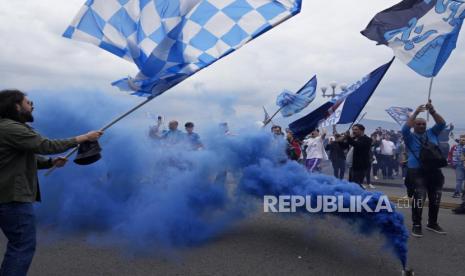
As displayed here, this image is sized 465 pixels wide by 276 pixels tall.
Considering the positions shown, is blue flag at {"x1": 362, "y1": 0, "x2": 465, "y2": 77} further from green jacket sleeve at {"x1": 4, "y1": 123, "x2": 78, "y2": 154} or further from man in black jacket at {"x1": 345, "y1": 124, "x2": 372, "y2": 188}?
green jacket sleeve at {"x1": 4, "y1": 123, "x2": 78, "y2": 154}

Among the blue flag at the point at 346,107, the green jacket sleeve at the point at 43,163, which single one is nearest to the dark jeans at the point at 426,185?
the blue flag at the point at 346,107

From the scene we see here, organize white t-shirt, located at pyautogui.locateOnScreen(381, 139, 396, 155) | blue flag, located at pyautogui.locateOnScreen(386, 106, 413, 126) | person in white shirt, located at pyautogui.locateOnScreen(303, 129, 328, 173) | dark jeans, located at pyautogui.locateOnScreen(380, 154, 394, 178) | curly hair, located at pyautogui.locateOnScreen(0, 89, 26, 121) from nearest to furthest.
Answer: curly hair, located at pyautogui.locateOnScreen(0, 89, 26, 121) → person in white shirt, located at pyautogui.locateOnScreen(303, 129, 328, 173) → blue flag, located at pyautogui.locateOnScreen(386, 106, 413, 126) → white t-shirt, located at pyautogui.locateOnScreen(381, 139, 396, 155) → dark jeans, located at pyautogui.locateOnScreen(380, 154, 394, 178)

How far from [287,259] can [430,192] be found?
259cm

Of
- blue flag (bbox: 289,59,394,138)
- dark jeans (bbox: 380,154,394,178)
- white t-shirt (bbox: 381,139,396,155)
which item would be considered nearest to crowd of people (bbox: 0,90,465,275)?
blue flag (bbox: 289,59,394,138)

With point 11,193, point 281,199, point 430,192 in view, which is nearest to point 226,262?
point 281,199

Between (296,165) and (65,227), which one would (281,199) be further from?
(65,227)

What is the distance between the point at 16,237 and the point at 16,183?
0.40 meters

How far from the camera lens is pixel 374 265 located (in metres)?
4.27

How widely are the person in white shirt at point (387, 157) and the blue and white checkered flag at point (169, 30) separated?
1018 centimetres

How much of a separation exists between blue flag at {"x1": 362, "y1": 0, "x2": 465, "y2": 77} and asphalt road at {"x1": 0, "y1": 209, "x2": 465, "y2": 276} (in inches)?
99.7

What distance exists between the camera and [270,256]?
446cm

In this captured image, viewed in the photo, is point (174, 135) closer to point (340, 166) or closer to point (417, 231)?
point (417, 231)

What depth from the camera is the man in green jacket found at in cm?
288

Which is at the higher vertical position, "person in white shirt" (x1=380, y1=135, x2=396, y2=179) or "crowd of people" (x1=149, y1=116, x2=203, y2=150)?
"crowd of people" (x1=149, y1=116, x2=203, y2=150)
